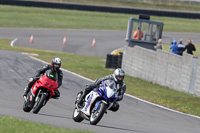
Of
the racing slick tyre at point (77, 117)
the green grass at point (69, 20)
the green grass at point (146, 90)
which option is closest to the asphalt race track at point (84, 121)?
the racing slick tyre at point (77, 117)

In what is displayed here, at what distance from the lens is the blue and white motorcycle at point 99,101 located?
1029cm

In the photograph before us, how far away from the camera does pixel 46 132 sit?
800cm

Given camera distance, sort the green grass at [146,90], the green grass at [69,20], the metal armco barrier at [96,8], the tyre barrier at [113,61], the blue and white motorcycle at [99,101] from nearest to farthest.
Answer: the blue and white motorcycle at [99,101], the green grass at [146,90], the tyre barrier at [113,61], the green grass at [69,20], the metal armco barrier at [96,8]

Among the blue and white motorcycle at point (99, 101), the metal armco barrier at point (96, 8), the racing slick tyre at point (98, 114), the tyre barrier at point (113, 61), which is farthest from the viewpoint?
the metal armco barrier at point (96, 8)

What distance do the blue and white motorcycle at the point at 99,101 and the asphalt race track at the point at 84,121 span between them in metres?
0.25

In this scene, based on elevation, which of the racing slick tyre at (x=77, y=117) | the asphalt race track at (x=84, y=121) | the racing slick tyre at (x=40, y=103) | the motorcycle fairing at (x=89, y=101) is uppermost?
the motorcycle fairing at (x=89, y=101)

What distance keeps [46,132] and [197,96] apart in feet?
42.4

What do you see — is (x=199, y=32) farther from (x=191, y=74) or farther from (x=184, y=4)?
(x=191, y=74)

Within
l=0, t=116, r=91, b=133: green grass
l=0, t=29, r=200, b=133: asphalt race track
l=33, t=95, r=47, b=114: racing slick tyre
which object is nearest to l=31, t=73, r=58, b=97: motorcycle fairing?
l=33, t=95, r=47, b=114: racing slick tyre

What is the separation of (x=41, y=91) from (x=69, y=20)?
3966 centimetres

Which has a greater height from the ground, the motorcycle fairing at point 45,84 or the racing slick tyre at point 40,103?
the motorcycle fairing at point 45,84

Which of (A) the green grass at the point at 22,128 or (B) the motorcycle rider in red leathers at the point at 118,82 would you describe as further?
(B) the motorcycle rider in red leathers at the point at 118,82

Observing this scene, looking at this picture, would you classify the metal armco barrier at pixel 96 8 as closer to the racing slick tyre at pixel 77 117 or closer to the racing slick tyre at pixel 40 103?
the racing slick tyre at pixel 40 103

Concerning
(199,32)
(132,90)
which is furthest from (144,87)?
(199,32)
